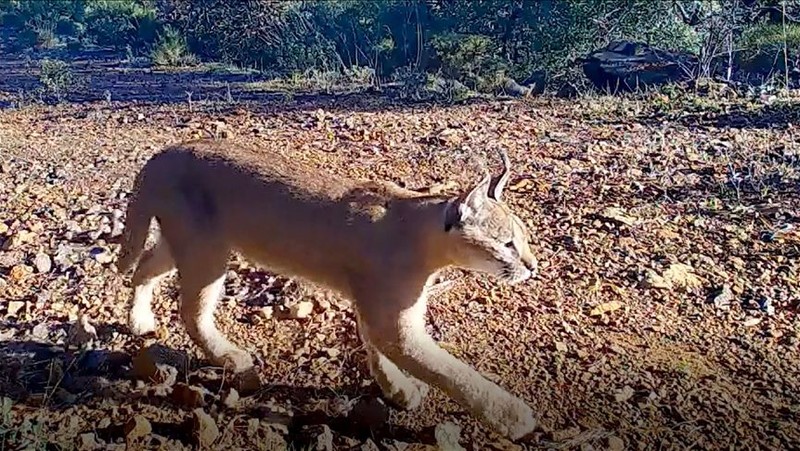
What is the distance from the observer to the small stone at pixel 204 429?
10.5 ft

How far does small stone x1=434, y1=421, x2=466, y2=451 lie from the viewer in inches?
124

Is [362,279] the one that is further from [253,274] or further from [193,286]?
[253,274]

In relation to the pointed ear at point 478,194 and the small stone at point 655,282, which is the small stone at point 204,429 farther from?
the small stone at point 655,282

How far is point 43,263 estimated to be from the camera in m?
4.66

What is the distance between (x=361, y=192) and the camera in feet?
11.5

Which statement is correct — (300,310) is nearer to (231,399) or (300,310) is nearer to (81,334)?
(231,399)

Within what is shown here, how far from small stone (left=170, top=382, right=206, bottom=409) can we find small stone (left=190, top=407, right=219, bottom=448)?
0.20 metres

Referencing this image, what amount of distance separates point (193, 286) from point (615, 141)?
13.5 feet

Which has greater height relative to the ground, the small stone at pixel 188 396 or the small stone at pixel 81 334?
the small stone at pixel 81 334

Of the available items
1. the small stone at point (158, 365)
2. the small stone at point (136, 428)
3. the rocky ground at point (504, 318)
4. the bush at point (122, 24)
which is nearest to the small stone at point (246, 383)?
the rocky ground at point (504, 318)

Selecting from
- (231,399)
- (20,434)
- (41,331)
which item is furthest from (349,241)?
(41,331)

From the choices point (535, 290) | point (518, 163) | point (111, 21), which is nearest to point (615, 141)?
point (518, 163)

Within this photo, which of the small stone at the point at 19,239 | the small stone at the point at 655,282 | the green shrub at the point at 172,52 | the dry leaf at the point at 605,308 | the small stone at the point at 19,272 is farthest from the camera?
the green shrub at the point at 172,52

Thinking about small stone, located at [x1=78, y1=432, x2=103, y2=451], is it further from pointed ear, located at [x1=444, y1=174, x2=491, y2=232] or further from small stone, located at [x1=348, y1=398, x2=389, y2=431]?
pointed ear, located at [x1=444, y1=174, x2=491, y2=232]
